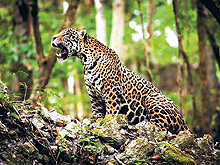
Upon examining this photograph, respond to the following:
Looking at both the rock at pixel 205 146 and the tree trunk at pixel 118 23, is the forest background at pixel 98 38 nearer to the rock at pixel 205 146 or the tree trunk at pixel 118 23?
the tree trunk at pixel 118 23

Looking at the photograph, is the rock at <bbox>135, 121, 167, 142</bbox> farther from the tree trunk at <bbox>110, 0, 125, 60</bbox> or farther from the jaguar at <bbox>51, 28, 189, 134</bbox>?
the tree trunk at <bbox>110, 0, 125, 60</bbox>

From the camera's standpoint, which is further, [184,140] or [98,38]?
[98,38]

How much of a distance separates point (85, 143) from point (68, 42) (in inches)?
118

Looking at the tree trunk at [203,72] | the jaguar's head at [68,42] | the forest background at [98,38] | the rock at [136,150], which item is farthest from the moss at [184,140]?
the tree trunk at [203,72]

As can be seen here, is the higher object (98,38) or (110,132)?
(98,38)

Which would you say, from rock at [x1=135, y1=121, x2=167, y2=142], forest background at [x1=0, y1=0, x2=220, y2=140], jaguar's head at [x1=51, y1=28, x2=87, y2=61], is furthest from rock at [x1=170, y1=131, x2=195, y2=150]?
jaguar's head at [x1=51, y1=28, x2=87, y2=61]

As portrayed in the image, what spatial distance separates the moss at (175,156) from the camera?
23.6 feet

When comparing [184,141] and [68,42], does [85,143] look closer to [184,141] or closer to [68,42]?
[184,141]

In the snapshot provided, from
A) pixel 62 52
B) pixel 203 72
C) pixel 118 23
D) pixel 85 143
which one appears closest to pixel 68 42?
pixel 62 52

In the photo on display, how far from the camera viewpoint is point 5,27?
17.9m

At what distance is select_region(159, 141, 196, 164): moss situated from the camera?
720cm

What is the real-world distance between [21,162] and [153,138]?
266 centimetres

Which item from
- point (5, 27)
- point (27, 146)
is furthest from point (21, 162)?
point (5, 27)

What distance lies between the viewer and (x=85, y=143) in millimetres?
7309
